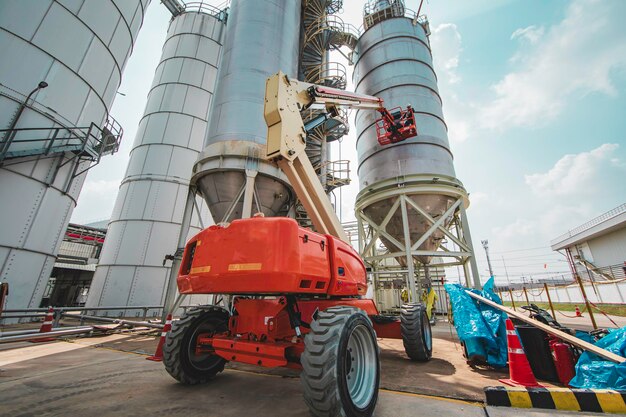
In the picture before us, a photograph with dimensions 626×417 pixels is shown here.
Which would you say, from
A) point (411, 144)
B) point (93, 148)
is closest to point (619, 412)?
point (411, 144)

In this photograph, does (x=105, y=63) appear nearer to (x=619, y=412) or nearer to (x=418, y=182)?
(x=418, y=182)

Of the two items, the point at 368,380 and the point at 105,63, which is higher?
the point at 105,63

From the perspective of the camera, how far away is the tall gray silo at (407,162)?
8.65m

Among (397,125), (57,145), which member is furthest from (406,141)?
(57,145)

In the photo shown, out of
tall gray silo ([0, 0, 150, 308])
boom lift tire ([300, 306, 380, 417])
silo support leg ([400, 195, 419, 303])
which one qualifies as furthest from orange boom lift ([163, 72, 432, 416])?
tall gray silo ([0, 0, 150, 308])

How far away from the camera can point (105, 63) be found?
35.1 feet

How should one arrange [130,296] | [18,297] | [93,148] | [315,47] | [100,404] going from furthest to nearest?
[315,47]
[130,296]
[93,148]
[18,297]
[100,404]

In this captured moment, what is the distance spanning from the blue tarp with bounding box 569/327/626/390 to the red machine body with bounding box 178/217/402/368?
2.83 meters

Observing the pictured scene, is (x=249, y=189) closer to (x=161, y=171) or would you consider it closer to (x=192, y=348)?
(x=192, y=348)

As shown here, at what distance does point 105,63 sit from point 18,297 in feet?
30.2

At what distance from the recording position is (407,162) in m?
9.05

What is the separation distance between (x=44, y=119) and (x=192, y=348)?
1042 centimetres

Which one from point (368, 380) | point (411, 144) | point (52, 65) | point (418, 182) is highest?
point (52, 65)

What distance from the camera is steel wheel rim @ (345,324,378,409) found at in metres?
2.59
